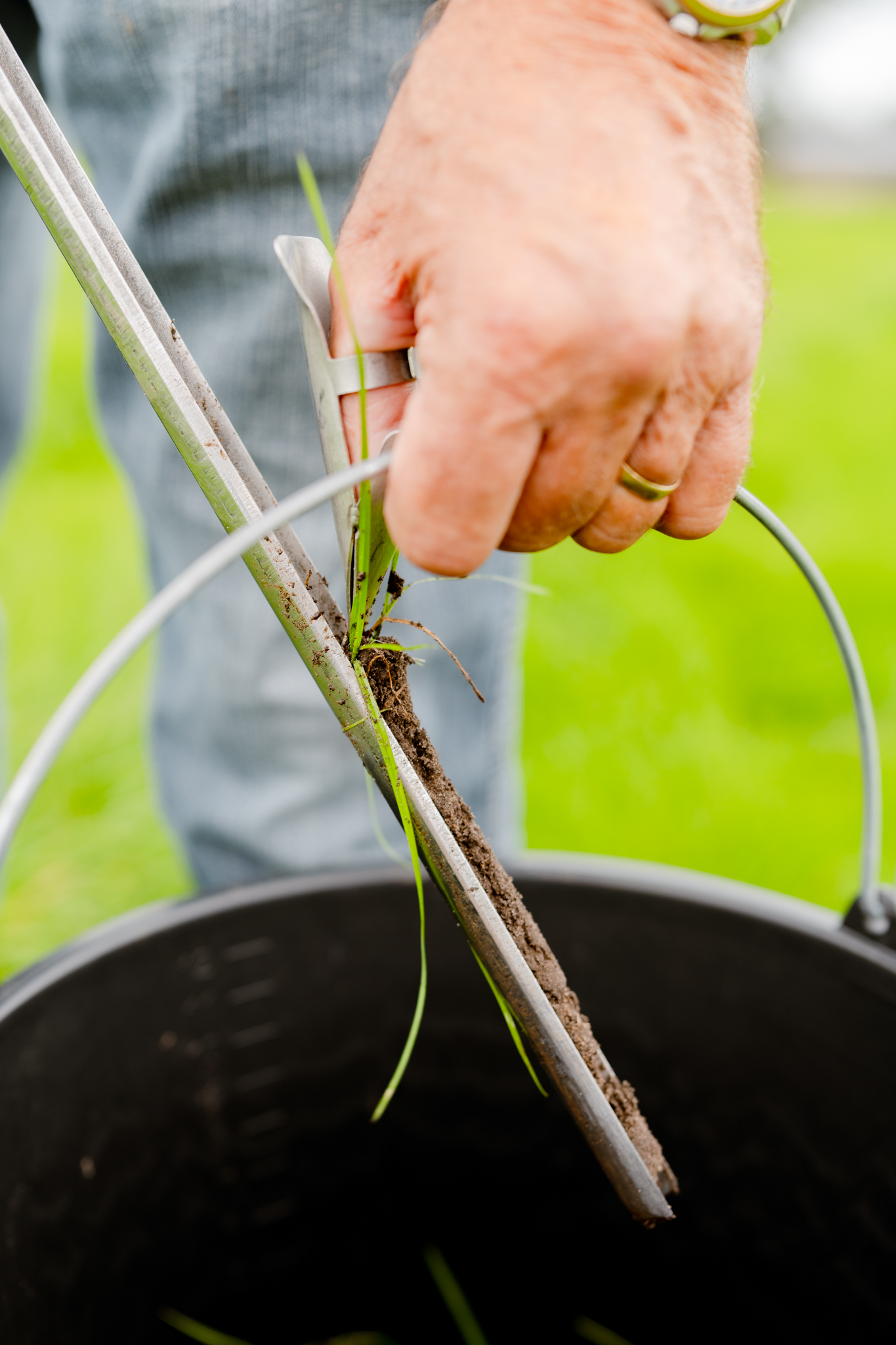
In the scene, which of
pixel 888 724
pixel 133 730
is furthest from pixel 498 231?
pixel 888 724

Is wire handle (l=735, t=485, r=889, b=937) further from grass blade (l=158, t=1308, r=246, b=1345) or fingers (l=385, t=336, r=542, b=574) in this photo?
grass blade (l=158, t=1308, r=246, b=1345)

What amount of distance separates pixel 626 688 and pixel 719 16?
1439mm

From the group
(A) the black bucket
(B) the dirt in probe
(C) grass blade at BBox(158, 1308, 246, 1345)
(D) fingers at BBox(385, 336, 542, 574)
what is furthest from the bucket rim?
(D) fingers at BBox(385, 336, 542, 574)

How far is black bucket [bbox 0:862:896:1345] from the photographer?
829 mm

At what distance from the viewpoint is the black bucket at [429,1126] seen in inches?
32.6

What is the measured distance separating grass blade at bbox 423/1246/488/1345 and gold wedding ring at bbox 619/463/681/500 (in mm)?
896

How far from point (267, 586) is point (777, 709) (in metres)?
1.50

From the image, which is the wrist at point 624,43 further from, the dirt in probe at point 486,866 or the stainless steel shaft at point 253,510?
the dirt in probe at point 486,866

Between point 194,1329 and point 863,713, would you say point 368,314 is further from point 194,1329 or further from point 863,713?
point 194,1329

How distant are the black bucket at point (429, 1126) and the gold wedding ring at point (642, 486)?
18.9 inches

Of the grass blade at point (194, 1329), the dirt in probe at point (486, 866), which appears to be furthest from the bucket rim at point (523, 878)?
the grass blade at point (194, 1329)

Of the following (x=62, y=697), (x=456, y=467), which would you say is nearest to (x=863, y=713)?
(x=456, y=467)

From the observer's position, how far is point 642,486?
526 millimetres

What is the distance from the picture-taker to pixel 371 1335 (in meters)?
1.09
